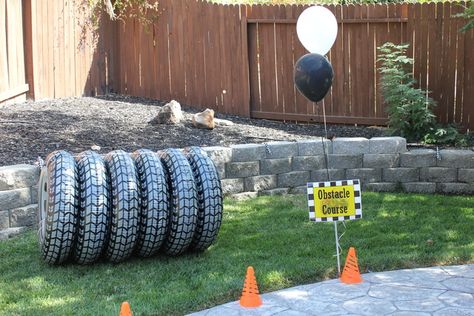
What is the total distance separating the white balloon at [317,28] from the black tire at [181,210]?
181cm

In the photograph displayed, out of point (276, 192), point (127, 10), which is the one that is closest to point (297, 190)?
point (276, 192)

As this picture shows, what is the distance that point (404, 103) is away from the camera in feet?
33.8

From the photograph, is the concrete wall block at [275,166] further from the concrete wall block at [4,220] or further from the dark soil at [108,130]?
the concrete wall block at [4,220]

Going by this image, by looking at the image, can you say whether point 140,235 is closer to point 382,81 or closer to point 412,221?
point 412,221

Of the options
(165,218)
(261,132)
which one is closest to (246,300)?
(165,218)

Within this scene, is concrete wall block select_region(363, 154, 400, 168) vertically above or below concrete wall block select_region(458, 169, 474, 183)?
above

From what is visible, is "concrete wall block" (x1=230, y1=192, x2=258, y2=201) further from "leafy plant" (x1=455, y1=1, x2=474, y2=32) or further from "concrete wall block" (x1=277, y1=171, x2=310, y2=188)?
"leafy plant" (x1=455, y1=1, x2=474, y2=32)

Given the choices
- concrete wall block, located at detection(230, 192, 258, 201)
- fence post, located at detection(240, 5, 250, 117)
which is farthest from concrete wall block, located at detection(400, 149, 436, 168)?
fence post, located at detection(240, 5, 250, 117)

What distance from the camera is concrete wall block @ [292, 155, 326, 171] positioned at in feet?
29.5

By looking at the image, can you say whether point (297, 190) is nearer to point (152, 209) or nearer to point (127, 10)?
point (152, 209)

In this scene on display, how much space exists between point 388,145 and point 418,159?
394mm

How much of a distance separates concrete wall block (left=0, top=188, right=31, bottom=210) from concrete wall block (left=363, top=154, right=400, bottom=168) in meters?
3.97

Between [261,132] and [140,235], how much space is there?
4466 mm

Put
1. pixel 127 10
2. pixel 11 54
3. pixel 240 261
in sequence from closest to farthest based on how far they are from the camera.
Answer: pixel 240 261
pixel 11 54
pixel 127 10
